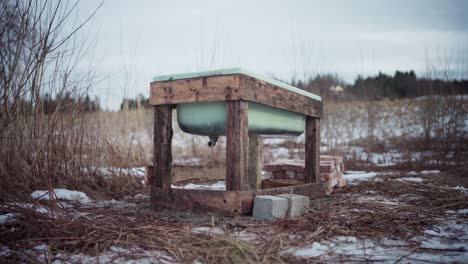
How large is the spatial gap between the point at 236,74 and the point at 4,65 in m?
1.82

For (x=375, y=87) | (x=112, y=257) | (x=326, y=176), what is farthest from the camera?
(x=375, y=87)

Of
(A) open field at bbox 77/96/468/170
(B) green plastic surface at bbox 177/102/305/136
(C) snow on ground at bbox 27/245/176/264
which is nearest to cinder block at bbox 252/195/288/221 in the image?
(B) green plastic surface at bbox 177/102/305/136

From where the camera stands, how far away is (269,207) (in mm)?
2422

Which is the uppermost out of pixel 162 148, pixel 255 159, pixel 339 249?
pixel 162 148

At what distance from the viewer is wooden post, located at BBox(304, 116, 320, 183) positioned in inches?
146

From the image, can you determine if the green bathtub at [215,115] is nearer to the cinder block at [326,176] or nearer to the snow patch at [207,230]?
the snow patch at [207,230]

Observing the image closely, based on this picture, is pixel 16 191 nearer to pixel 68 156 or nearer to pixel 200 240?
pixel 68 156

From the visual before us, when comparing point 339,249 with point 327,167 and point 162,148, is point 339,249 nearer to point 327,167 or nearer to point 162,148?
point 162,148

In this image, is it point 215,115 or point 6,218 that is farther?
point 215,115

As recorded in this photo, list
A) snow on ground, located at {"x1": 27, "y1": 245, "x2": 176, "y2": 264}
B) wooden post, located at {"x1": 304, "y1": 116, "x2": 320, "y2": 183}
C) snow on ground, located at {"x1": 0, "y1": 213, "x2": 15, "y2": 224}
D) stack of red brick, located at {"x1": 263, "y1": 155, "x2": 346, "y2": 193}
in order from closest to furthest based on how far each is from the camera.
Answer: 1. snow on ground, located at {"x1": 27, "y1": 245, "x2": 176, "y2": 264}
2. snow on ground, located at {"x1": 0, "y1": 213, "x2": 15, "y2": 224}
3. wooden post, located at {"x1": 304, "y1": 116, "x2": 320, "y2": 183}
4. stack of red brick, located at {"x1": 263, "y1": 155, "x2": 346, "y2": 193}

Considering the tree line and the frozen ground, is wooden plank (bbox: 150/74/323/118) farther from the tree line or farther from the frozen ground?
the tree line

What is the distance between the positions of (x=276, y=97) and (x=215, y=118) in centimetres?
54

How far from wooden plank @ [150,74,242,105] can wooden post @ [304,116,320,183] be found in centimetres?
151

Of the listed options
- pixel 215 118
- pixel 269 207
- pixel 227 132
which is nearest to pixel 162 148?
pixel 215 118
